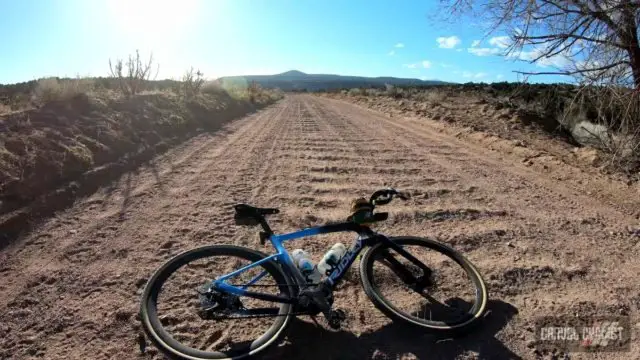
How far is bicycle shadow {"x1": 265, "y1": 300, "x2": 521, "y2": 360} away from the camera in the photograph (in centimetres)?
271

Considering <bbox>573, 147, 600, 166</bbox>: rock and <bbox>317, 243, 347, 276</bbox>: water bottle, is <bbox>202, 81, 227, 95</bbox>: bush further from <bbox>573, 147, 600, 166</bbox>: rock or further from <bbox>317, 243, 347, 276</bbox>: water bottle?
<bbox>317, 243, 347, 276</bbox>: water bottle

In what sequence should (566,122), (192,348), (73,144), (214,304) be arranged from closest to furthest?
(192,348)
(214,304)
(73,144)
(566,122)

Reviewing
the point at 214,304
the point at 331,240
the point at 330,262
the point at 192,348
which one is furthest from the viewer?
the point at 331,240

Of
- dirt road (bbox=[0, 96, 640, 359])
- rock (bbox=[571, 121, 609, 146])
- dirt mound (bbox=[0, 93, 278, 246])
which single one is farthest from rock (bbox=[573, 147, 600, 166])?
dirt mound (bbox=[0, 93, 278, 246])

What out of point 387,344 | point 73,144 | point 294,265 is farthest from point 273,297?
point 73,144

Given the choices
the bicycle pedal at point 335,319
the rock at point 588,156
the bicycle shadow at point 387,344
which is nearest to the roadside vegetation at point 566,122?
the rock at point 588,156

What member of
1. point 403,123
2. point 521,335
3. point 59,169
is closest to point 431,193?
point 521,335

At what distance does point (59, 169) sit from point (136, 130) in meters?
3.57

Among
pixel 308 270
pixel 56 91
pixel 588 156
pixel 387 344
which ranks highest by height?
pixel 56 91

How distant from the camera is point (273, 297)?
110 inches

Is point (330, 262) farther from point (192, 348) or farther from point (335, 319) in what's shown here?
point (192, 348)

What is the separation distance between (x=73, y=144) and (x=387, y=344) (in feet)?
21.8

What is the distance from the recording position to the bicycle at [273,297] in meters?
2.68

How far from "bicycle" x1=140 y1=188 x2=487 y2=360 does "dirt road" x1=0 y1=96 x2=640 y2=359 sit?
0.17 metres
